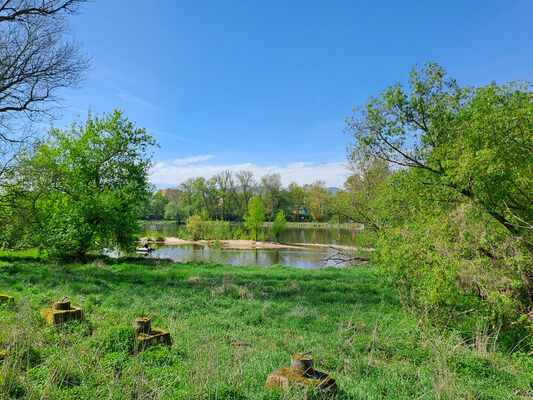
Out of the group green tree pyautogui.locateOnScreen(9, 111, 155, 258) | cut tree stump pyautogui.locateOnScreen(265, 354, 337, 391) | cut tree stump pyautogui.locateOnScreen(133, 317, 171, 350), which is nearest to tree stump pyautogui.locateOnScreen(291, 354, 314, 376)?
cut tree stump pyautogui.locateOnScreen(265, 354, 337, 391)

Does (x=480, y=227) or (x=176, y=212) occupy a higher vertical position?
(x=176, y=212)

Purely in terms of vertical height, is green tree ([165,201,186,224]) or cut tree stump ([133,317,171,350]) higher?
green tree ([165,201,186,224])

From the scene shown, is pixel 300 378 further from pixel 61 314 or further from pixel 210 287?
pixel 210 287

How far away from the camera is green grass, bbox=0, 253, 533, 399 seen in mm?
3045

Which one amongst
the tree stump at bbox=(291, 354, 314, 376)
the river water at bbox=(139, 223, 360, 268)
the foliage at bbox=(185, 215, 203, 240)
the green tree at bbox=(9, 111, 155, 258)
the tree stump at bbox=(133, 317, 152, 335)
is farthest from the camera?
the foliage at bbox=(185, 215, 203, 240)

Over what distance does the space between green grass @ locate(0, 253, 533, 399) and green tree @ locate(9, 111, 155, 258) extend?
7520 millimetres

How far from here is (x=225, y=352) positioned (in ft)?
14.3

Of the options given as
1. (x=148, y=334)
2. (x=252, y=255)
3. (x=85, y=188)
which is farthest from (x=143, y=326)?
(x=252, y=255)

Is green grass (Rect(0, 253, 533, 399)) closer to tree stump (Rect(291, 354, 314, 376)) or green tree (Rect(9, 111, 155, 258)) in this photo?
tree stump (Rect(291, 354, 314, 376))

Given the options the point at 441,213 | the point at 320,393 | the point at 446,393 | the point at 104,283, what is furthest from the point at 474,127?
the point at 104,283

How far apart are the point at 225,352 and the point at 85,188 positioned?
17.5 meters

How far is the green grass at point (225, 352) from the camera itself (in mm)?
3045

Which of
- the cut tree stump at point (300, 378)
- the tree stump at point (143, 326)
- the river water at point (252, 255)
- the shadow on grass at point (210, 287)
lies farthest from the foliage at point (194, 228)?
the cut tree stump at point (300, 378)

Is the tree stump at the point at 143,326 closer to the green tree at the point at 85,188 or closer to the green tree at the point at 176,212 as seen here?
the green tree at the point at 85,188
